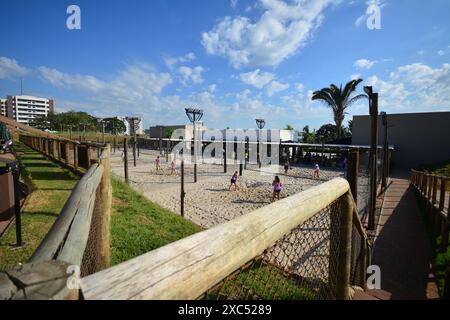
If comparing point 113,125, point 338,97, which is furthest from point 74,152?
point 113,125

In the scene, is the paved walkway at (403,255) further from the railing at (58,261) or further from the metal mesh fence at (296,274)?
the railing at (58,261)

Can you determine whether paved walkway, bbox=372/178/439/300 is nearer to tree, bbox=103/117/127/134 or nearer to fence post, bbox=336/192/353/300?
fence post, bbox=336/192/353/300

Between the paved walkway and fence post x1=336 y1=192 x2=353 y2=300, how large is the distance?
50.0 inches

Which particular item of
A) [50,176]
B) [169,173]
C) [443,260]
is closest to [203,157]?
[169,173]

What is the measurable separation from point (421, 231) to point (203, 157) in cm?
2739

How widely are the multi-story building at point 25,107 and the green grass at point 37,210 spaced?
136131 mm

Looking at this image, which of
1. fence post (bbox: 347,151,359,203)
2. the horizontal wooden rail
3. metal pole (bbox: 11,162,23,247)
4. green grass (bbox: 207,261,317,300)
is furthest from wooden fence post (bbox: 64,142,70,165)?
fence post (bbox: 347,151,359,203)

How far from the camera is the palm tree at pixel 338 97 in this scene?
25.9 metres

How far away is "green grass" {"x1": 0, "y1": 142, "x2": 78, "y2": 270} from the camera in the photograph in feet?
11.5

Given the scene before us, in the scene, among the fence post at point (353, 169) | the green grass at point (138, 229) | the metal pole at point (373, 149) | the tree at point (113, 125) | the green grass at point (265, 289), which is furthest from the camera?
the tree at point (113, 125)

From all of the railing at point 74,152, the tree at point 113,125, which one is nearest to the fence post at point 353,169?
the railing at point 74,152
